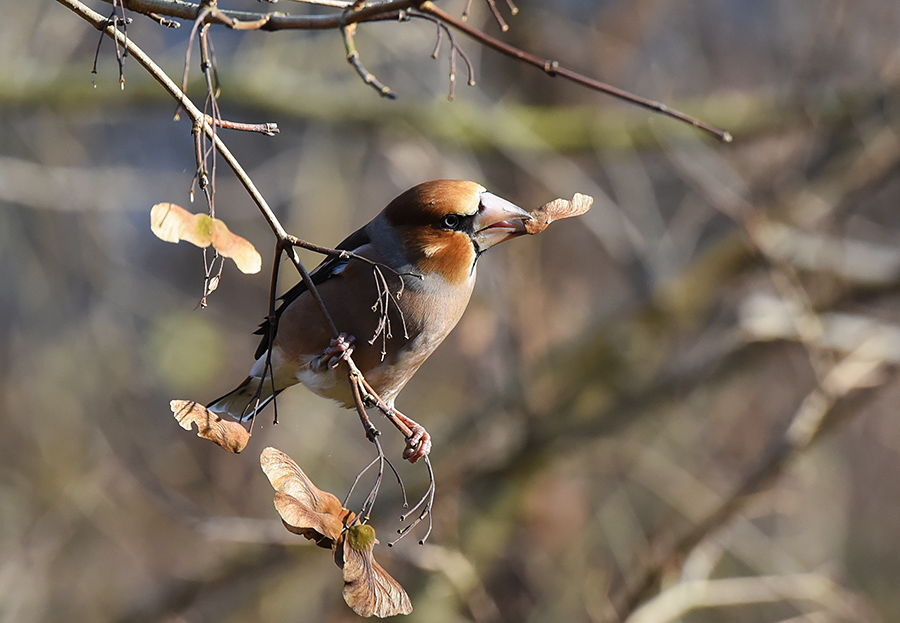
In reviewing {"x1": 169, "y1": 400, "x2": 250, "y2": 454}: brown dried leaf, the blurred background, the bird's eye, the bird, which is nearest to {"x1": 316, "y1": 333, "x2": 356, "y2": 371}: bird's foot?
the bird

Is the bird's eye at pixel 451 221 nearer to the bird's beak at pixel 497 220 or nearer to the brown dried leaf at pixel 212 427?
the bird's beak at pixel 497 220

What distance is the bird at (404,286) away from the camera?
221 cm

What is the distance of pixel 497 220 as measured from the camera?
7.11ft

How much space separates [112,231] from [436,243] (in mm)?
6501

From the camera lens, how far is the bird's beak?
2.12 metres

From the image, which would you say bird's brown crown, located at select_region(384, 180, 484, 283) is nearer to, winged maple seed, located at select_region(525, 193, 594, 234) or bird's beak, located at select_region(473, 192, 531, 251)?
bird's beak, located at select_region(473, 192, 531, 251)

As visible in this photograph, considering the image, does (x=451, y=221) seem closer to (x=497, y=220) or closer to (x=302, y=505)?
(x=497, y=220)

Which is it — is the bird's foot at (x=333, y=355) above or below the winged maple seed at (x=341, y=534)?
below

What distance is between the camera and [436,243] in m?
2.31

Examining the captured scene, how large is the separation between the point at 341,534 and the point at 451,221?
3.21ft

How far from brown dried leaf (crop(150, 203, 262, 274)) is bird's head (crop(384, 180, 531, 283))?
2.44ft

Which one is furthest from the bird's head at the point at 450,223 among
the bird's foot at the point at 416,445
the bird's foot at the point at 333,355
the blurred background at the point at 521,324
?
the blurred background at the point at 521,324

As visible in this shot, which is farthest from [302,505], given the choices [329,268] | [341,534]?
[329,268]

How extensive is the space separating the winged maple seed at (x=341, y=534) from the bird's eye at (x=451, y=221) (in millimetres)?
873
